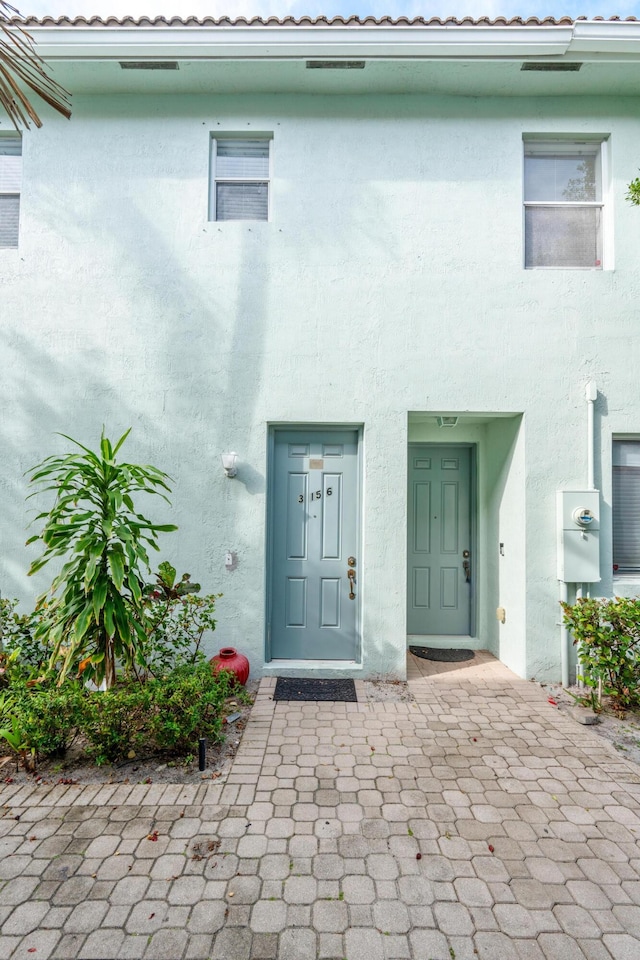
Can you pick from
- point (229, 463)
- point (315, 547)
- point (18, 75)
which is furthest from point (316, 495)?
point (18, 75)

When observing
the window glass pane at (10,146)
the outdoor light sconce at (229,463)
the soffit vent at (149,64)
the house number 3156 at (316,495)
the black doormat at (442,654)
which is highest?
the soffit vent at (149,64)

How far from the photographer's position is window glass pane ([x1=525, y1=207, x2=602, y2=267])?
498 centimetres

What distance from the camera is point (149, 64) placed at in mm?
4652

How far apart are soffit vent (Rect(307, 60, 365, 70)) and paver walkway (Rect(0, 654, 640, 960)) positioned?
6171mm

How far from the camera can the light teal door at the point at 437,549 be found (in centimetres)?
564

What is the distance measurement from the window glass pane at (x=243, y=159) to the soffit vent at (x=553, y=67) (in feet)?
8.89

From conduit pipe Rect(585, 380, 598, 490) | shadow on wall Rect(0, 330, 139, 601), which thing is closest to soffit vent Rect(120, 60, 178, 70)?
shadow on wall Rect(0, 330, 139, 601)

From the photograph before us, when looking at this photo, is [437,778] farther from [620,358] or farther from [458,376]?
[620,358]

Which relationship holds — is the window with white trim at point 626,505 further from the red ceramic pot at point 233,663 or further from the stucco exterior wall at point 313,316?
the red ceramic pot at point 233,663

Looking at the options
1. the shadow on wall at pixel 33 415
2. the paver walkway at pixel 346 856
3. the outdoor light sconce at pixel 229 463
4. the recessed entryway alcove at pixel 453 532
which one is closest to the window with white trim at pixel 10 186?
the shadow on wall at pixel 33 415

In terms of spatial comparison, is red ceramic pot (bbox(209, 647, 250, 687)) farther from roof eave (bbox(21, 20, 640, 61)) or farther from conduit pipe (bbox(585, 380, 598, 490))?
roof eave (bbox(21, 20, 640, 61))

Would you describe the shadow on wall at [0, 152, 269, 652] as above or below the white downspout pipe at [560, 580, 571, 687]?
above

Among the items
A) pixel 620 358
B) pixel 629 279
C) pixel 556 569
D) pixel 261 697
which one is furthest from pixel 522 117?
pixel 261 697

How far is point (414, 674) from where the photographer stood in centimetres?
485
